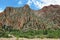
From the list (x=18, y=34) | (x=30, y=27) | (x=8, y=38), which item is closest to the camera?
(x=8, y=38)

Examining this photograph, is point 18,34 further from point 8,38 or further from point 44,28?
point 44,28

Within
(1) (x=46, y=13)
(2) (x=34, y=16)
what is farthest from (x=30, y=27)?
(1) (x=46, y=13)

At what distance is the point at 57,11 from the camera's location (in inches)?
1139

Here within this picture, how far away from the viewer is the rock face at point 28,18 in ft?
91.0

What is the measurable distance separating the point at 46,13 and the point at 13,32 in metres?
6.54

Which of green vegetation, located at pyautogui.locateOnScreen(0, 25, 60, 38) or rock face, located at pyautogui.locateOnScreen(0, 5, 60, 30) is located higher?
rock face, located at pyautogui.locateOnScreen(0, 5, 60, 30)

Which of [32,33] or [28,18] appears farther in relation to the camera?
[28,18]

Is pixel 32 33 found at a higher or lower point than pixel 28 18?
lower

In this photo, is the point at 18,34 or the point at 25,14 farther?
the point at 25,14

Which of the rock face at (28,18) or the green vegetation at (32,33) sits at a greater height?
the rock face at (28,18)

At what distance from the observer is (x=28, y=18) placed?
28.3 metres

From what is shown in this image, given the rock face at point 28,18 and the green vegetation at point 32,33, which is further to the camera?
the rock face at point 28,18

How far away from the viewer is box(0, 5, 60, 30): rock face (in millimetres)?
27734

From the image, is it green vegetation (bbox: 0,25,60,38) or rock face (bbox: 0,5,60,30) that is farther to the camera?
rock face (bbox: 0,5,60,30)
